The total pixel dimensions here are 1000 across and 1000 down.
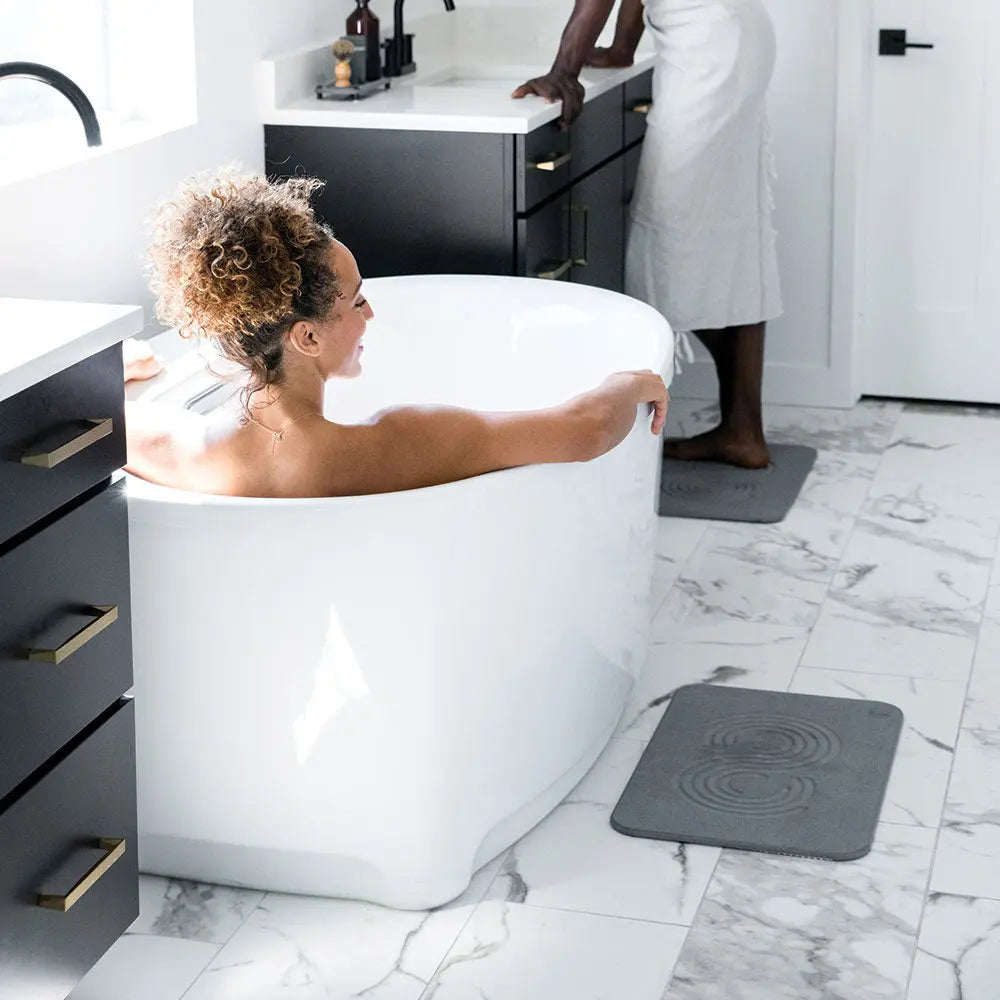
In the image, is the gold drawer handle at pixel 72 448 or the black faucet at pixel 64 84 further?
the black faucet at pixel 64 84

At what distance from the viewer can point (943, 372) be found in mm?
4324

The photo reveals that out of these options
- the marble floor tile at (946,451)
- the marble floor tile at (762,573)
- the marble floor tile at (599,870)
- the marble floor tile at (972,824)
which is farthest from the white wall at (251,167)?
the marble floor tile at (972,824)

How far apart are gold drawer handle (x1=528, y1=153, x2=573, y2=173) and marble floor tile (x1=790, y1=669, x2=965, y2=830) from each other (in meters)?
1.08

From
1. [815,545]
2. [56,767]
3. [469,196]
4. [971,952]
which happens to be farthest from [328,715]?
[815,545]

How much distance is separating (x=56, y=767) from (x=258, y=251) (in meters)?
0.63

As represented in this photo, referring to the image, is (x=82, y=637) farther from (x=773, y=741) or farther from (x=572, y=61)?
(x=572, y=61)

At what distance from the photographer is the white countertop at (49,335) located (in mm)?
1515

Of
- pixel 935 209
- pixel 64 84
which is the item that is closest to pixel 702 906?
pixel 64 84

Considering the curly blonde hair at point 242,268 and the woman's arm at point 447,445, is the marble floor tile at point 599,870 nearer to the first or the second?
the woman's arm at point 447,445

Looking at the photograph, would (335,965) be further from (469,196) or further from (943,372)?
(943,372)

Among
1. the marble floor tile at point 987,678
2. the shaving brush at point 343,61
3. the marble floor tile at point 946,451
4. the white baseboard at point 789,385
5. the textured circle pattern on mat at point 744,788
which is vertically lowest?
the textured circle pattern on mat at point 744,788

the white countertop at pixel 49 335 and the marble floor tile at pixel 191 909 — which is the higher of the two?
the white countertop at pixel 49 335

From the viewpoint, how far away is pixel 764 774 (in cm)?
246

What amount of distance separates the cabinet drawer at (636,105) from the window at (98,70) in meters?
1.18
